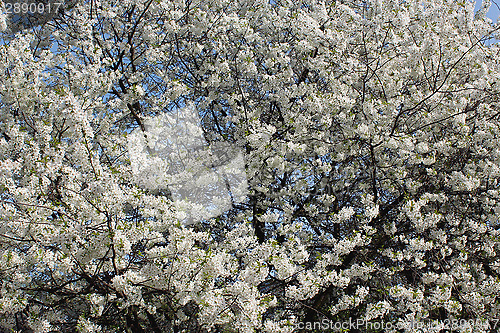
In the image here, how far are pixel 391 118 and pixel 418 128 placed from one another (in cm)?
44

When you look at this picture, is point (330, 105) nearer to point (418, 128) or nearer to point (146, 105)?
point (418, 128)

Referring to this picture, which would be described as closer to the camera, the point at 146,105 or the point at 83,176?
the point at 83,176

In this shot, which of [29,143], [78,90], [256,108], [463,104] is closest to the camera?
[29,143]

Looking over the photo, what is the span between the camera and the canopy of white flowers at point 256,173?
414cm

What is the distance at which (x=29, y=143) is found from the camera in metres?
4.27

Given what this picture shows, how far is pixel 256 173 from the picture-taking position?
664 cm

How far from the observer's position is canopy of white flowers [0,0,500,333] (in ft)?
13.6

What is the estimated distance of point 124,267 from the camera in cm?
452

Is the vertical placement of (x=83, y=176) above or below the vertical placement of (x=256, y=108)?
below

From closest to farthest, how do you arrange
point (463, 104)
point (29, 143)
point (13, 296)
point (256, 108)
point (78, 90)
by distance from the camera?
point (13, 296)
point (29, 143)
point (78, 90)
point (463, 104)
point (256, 108)

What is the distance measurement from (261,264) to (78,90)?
3597mm

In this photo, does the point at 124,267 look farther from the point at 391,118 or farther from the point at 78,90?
the point at 391,118

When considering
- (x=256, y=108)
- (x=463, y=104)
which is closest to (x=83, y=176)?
(x=256, y=108)

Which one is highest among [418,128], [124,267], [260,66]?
[260,66]
